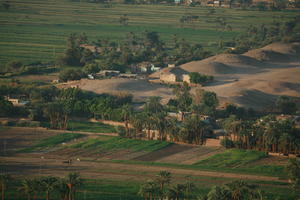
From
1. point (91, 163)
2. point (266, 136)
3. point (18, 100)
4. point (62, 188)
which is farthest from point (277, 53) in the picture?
point (62, 188)

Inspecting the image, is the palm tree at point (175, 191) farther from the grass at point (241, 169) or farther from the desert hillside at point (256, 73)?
the desert hillside at point (256, 73)

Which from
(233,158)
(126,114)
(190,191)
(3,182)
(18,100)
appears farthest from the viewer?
(18,100)

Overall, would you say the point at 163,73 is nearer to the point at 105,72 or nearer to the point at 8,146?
the point at 105,72

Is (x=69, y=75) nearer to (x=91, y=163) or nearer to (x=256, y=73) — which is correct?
(x=256, y=73)

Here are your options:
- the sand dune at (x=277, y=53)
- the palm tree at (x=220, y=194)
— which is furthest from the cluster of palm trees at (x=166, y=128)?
the sand dune at (x=277, y=53)

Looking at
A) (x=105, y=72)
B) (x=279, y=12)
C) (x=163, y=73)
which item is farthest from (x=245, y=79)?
(x=279, y=12)

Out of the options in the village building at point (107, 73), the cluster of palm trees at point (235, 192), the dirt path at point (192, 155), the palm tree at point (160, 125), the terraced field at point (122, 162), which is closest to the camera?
the cluster of palm trees at point (235, 192)
